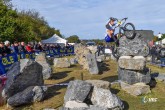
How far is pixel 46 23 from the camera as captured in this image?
106m

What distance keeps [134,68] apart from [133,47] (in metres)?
1.64

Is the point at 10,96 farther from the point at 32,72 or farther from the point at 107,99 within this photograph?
the point at 107,99

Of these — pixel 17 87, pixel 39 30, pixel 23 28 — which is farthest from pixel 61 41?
pixel 17 87

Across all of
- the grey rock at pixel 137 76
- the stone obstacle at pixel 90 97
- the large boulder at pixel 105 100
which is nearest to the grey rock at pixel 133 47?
the grey rock at pixel 137 76

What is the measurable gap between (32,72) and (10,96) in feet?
4.13

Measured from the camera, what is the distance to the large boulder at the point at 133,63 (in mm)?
14469

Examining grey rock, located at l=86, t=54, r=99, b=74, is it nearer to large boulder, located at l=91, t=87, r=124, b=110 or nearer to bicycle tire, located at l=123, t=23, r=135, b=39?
bicycle tire, located at l=123, t=23, r=135, b=39

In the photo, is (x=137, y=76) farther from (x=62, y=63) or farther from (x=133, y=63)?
(x=62, y=63)

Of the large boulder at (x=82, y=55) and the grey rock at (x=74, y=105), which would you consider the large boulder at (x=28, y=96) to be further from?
the large boulder at (x=82, y=55)

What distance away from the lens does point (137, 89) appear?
13.2 metres

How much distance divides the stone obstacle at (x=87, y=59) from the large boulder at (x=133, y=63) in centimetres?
337

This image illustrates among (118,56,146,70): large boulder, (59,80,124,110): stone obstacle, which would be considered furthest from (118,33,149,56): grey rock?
(59,80,124,110): stone obstacle

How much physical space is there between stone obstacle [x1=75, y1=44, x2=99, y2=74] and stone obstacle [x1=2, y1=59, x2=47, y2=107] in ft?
17.9

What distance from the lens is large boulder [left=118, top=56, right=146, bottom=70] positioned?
14469 mm
